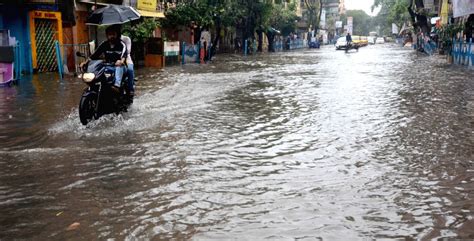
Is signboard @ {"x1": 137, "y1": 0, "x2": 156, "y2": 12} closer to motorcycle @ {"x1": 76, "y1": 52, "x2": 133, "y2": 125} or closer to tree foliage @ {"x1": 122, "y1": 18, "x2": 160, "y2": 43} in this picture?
tree foliage @ {"x1": 122, "y1": 18, "x2": 160, "y2": 43}

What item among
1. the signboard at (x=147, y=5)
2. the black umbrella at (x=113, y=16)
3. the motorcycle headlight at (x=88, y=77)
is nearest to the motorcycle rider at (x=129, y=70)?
the black umbrella at (x=113, y=16)

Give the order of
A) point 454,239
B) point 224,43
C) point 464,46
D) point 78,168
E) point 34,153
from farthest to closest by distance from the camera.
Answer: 1. point 224,43
2. point 464,46
3. point 34,153
4. point 78,168
5. point 454,239

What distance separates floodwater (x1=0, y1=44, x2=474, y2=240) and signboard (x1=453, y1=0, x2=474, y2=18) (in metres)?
12.3

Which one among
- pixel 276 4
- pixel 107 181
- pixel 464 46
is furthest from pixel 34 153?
pixel 276 4

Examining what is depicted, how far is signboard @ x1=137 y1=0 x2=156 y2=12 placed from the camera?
87.0 ft

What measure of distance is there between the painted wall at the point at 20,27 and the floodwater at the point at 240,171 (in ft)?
30.0

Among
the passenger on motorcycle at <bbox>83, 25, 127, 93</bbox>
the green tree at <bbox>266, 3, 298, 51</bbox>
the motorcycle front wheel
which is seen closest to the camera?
the motorcycle front wheel

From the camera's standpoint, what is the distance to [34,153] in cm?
664

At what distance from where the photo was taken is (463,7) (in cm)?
2298

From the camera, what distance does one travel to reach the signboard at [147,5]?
87.0 feet

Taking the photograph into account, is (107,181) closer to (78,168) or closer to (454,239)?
(78,168)

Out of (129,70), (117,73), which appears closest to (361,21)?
(129,70)

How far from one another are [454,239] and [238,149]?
3.44 meters

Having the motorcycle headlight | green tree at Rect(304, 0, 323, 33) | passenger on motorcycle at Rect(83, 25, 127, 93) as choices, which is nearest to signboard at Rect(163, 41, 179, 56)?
passenger on motorcycle at Rect(83, 25, 127, 93)
